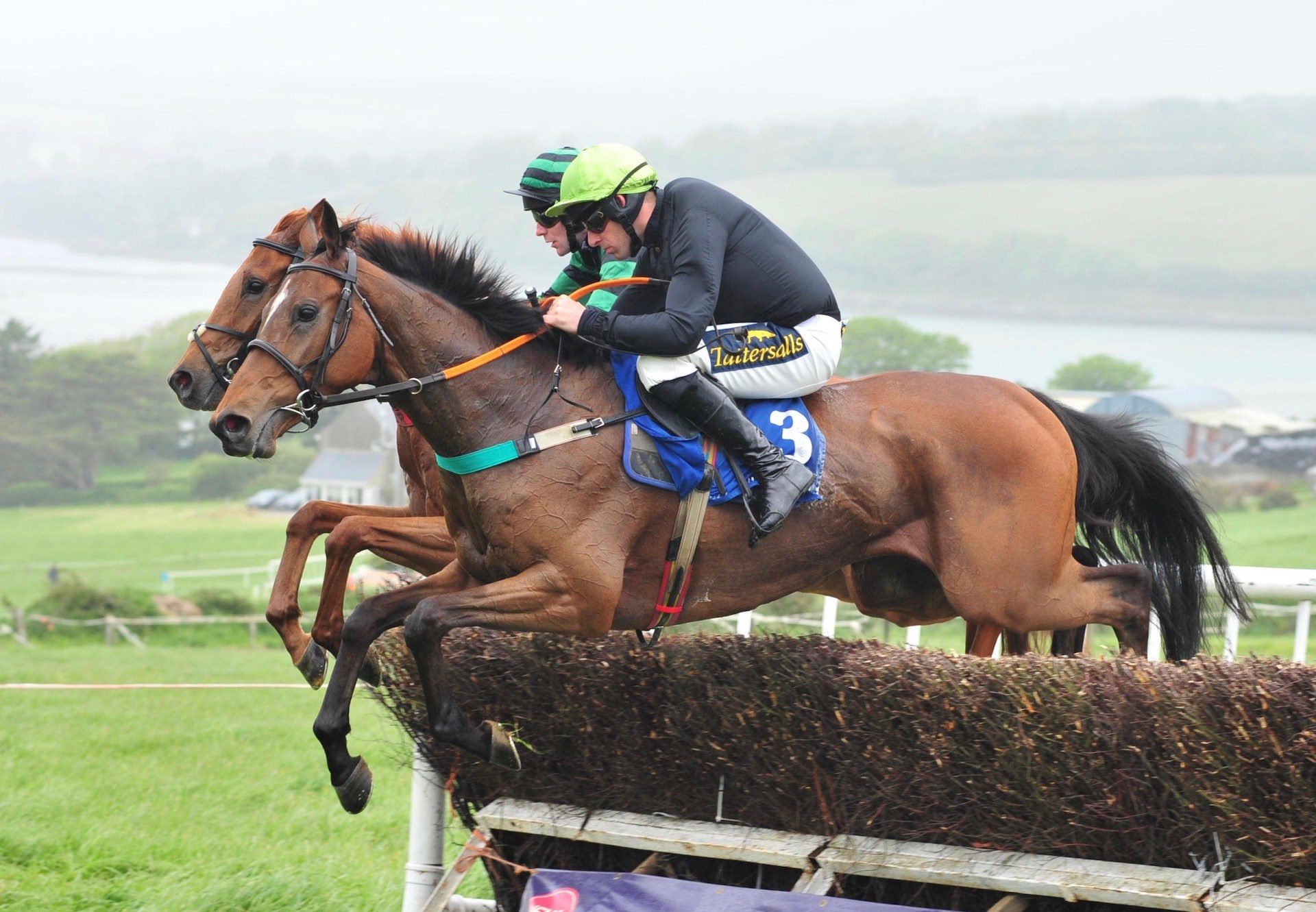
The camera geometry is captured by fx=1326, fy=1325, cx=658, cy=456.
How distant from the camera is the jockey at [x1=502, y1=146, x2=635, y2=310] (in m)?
4.14

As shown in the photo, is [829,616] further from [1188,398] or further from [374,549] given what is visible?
[1188,398]

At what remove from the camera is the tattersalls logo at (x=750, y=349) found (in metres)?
3.85

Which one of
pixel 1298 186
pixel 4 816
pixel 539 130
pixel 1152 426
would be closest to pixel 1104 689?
pixel 1152 426

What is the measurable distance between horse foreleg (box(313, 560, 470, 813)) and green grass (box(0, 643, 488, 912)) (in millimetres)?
149

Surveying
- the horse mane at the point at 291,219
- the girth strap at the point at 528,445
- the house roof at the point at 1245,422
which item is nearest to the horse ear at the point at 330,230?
the horse mane at the point at 291,219

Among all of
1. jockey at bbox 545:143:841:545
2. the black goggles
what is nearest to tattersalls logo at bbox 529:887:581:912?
jockey at bbox 545:143:841:545

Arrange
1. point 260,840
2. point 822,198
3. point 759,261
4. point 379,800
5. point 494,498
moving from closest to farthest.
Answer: point 494,498 → point 759,261 → point 260,840 → point 379,800 → point 822,198

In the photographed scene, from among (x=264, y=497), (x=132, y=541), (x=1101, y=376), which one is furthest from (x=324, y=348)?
(x=1101, y=376)

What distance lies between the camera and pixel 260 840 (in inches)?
212

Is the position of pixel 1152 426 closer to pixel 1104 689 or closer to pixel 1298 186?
pixel 1104 689

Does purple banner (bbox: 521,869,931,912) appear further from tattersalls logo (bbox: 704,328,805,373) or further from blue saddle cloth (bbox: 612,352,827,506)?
tattersalls logo (bbox: 704,328,805,373)

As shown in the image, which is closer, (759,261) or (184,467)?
(759,261)

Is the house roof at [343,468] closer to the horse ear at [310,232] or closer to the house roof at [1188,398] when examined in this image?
the house roof at [1188,398]

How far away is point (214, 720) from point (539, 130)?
3242 inches
